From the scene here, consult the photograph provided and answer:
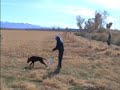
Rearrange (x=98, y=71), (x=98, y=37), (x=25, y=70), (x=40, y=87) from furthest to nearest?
(x=98, y=37), (x=98, y=71), (x=25, y=70), (x=40, y=87)

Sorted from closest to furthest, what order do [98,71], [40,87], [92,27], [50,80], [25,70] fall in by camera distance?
[40,87]
[50,80]
[25,70]
[98,71]
[92,27]

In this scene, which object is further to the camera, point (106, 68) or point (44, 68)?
point (106, 68)

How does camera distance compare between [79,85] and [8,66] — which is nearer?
[79,85]

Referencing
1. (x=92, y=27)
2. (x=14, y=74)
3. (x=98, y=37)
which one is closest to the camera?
(x=14, y=74)

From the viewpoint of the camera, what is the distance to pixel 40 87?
14.3 m

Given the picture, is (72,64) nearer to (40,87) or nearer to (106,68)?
(106,68)

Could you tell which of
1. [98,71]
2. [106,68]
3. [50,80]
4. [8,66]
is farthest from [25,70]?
[106,68]

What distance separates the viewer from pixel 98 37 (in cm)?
8000

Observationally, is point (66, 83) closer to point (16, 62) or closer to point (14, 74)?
point (14, 74)

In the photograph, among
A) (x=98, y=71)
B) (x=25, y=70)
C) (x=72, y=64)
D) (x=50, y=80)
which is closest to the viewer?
(x=50, y=80)

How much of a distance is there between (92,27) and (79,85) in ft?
298

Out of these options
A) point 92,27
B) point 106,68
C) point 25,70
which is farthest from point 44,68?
point 92,27

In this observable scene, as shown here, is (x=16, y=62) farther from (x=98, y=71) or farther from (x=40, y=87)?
(x=40, y=87)

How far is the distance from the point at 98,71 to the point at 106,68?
74.0 inches
